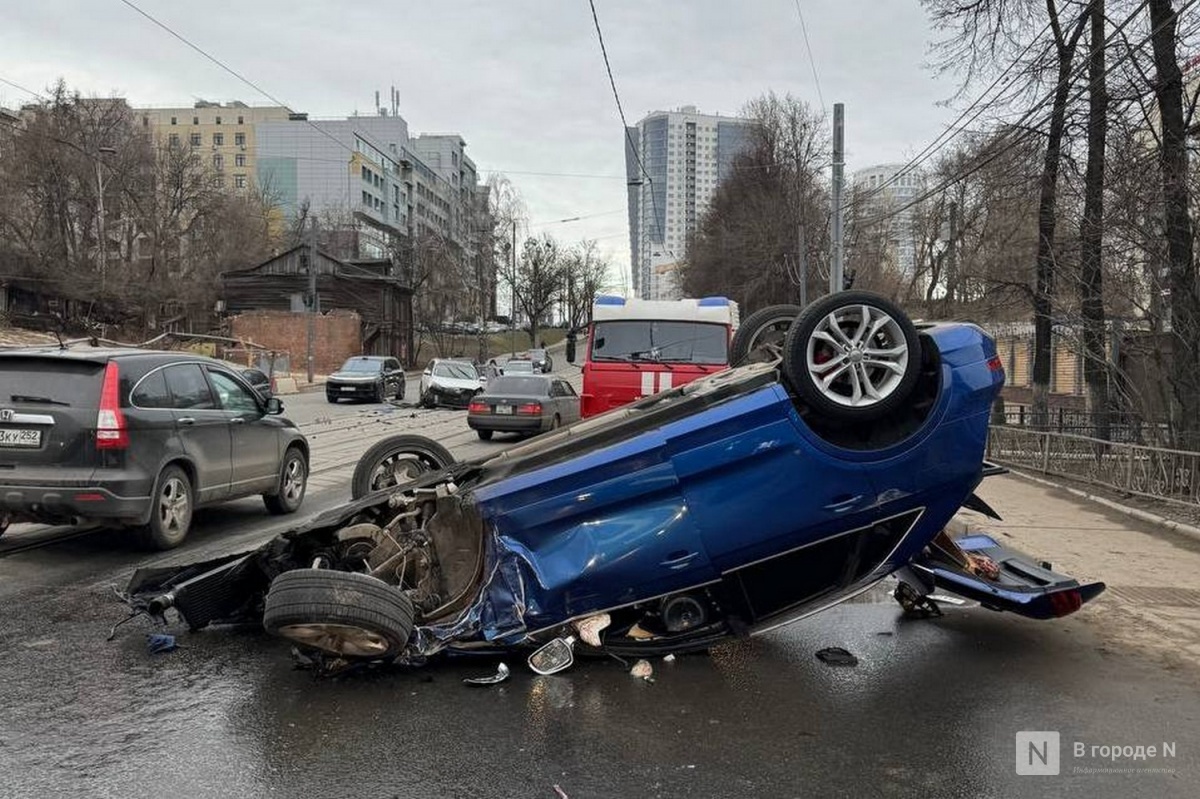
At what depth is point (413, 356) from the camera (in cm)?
6556

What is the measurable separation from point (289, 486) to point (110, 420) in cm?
279

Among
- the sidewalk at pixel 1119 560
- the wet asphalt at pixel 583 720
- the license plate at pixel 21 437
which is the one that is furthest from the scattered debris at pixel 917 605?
the license plate at pixel 21 437

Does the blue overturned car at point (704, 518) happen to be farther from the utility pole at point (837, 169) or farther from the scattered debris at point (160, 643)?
the utility pole at point (837, 169)

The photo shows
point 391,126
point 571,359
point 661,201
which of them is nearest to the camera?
point 571,359

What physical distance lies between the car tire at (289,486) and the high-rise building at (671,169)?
14485 millimetres

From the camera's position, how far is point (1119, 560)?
25.7ft

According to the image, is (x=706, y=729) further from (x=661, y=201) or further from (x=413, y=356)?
(x=413, y=356)

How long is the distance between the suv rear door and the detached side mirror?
4056 mm

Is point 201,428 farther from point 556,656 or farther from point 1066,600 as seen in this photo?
point 1066,600

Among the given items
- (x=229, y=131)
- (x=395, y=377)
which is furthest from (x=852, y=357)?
(x=229, y=131)

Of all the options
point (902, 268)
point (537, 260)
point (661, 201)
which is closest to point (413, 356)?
point (537, 260)

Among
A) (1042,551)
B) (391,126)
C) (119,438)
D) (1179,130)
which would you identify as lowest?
(1042,551)

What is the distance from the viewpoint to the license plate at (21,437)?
648 cm

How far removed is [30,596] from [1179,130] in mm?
14625
